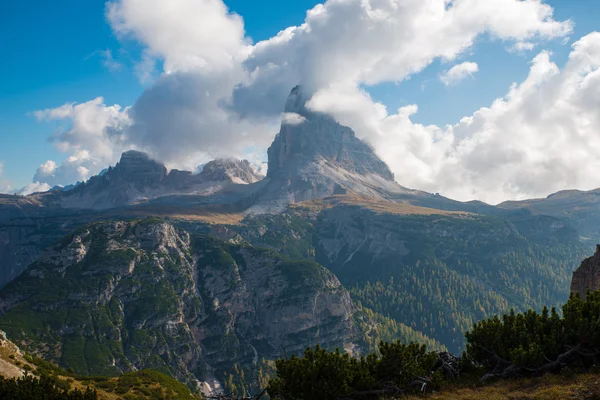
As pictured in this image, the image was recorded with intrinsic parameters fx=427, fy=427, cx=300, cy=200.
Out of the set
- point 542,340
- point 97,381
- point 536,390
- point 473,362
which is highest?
point 542,340

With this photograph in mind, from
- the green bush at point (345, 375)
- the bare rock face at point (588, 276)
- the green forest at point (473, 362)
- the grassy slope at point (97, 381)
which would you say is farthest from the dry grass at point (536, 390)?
the grassy slope at point (97, 381)

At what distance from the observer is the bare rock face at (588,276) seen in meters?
75.1

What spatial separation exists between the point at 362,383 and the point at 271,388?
10.7 metres

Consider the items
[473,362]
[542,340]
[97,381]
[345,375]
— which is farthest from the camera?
[97,381]

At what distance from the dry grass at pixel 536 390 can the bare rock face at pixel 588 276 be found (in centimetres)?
4238

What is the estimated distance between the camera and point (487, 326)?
49188 mm

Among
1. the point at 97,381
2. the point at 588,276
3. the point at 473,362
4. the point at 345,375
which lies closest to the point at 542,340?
the point at 473,362

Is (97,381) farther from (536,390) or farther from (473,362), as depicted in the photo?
(536,390)

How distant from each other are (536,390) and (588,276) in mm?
51485

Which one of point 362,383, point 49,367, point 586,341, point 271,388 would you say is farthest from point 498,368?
point 49,367

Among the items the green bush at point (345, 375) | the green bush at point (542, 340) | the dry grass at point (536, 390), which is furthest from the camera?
the green bush at point (345, 375)

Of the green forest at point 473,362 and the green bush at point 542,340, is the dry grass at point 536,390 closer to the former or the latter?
the green forest at point 473,362

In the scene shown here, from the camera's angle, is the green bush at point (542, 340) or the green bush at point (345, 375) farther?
the green bush at point (345, 375)

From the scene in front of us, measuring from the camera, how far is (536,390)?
38.2m
